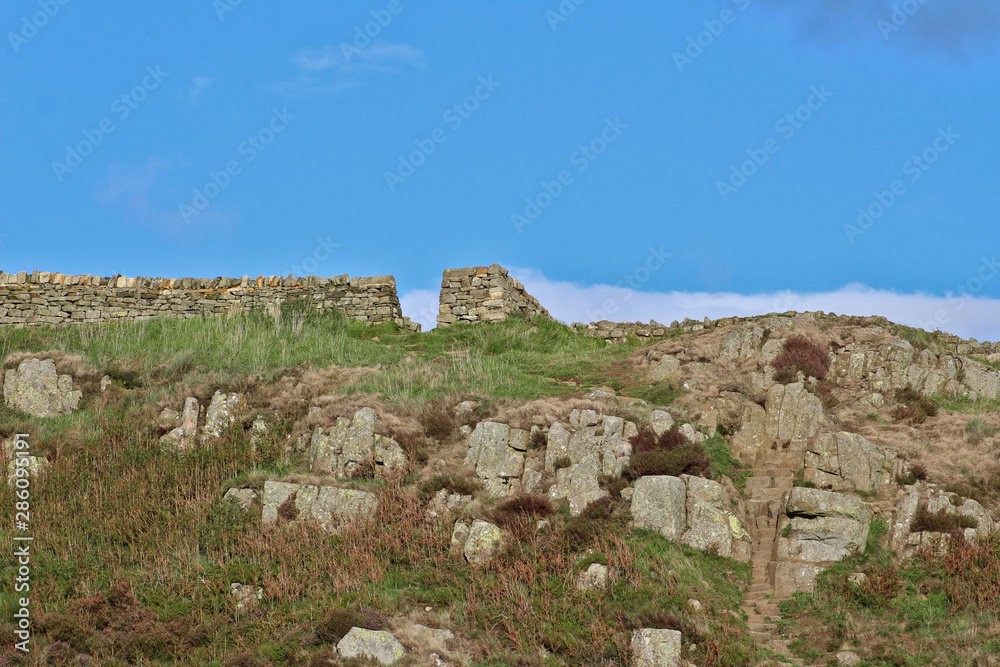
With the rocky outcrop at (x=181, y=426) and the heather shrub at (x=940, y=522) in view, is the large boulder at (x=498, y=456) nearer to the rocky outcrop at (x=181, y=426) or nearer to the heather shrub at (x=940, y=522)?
the rocky outcrop at (x=181, y=426)

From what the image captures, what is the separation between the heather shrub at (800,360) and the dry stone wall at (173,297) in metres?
11.9

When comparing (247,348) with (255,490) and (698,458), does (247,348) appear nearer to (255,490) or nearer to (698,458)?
(255,490)

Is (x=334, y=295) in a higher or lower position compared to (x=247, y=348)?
higher

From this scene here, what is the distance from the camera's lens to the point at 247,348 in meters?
26.0

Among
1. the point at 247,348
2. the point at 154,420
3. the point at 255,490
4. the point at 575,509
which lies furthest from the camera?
the point at 247,348

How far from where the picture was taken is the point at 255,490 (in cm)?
1925

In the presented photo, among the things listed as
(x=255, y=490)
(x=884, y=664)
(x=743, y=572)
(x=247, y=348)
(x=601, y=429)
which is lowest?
(x=884, y=664)

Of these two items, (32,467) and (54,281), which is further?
(54,281)

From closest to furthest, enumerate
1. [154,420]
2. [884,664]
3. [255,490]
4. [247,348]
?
1. [884,664]
2. [255,490]
3. [154,420]
4. [247,348]

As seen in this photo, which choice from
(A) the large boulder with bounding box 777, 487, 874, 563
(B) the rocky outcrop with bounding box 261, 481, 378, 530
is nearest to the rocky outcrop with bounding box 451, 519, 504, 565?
(B) the rocky outcrop with bounding box 261, 481, 378, 530

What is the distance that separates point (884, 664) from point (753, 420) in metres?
7.48

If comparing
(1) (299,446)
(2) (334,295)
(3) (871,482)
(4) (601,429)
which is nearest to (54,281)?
(2) (334,295)

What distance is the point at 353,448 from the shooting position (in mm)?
20078

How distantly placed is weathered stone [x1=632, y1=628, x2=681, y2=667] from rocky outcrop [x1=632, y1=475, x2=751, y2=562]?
102 inches
